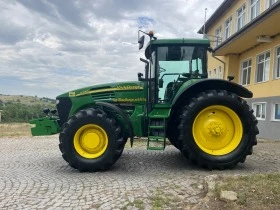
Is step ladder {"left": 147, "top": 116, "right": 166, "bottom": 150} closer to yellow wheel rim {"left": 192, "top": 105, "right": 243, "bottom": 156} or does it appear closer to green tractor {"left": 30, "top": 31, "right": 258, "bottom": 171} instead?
green tractor {"left": 30, "top": 31, "right": 258, "bottom": 171}

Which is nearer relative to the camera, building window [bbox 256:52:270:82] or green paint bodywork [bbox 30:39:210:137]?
green paint bodywork [bbox 30:39:210:137]

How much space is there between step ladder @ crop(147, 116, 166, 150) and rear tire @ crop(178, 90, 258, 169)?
0.36m

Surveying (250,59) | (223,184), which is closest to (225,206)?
(223,184)

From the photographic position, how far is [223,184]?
5.61 metres

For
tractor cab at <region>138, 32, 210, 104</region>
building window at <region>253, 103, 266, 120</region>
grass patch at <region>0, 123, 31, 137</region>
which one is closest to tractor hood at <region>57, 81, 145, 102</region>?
tractor cab at <region>138, 32, 210, 104</region>

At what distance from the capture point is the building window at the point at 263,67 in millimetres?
19203

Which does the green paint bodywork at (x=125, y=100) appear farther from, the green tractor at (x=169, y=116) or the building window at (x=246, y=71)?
the building window at (x=246, y=71)

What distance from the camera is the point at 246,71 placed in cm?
2316

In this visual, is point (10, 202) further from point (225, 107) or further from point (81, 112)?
point (225, 107)

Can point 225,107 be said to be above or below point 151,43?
below

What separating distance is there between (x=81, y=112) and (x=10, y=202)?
2546 millimetres

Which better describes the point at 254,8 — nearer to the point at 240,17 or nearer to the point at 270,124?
the point at 240,17

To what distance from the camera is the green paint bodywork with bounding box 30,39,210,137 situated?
25.3 ft

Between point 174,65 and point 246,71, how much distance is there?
53.9ft
